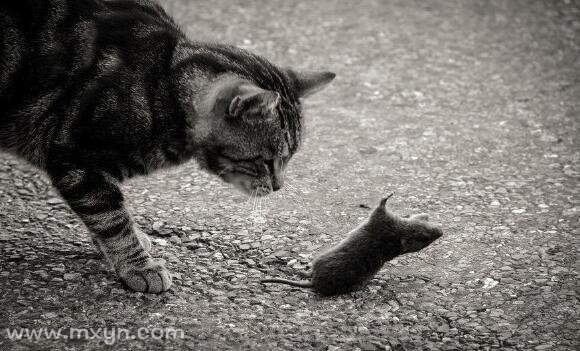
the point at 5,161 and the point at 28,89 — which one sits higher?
the point at 28,89

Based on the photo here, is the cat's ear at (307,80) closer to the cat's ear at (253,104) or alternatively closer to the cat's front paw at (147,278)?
the cat's ear at (253,104)

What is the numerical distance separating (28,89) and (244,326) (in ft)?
5.59

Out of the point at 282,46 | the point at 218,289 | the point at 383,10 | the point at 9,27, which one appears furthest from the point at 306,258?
the point at 383,10

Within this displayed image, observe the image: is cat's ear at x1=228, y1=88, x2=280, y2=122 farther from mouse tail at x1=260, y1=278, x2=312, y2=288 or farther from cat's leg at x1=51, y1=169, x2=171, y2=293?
mouse tail at x1=260, y1=278, x2=312, y2=288

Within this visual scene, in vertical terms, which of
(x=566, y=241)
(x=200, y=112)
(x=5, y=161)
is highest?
(x=200, y=112)

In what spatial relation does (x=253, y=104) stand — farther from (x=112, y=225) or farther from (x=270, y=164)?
(x=112, y=225)

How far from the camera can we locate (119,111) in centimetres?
356

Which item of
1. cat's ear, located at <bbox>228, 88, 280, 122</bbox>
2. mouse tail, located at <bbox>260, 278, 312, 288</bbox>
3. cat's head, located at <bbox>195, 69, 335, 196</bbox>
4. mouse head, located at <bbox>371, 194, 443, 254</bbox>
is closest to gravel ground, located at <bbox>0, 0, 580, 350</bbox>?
mouse tail, located at <bbox>260, 278, 312, 288</bbox>

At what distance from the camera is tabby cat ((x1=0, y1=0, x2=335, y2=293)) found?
3.57 meters

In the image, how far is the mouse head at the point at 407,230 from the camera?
12.7 ft

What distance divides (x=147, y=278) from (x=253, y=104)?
1159 millimetres

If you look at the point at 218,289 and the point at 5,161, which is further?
the point at 5,161

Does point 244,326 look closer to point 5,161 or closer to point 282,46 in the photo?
point 5,161

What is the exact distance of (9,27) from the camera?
3.64 meters
